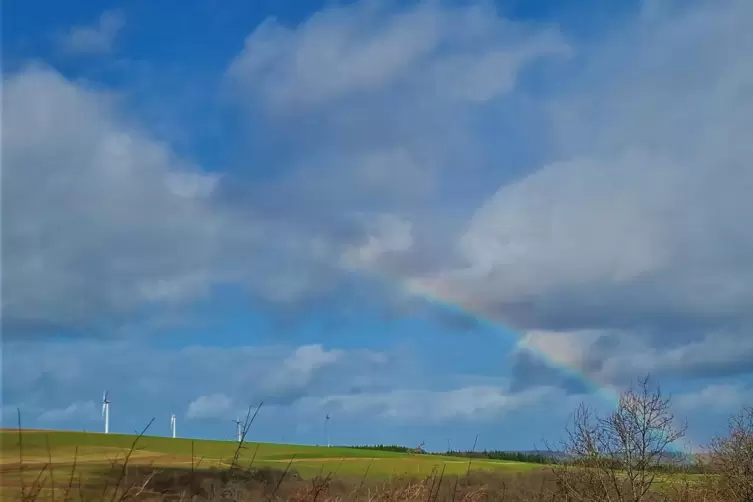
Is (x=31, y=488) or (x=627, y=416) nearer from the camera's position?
(x=31, y=488)

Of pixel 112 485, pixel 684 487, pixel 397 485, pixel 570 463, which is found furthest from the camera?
pixel 570 463

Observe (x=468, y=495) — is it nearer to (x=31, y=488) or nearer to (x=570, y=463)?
(x=31, y=488)

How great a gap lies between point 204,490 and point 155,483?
87 cm

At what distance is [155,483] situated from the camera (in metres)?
9.96

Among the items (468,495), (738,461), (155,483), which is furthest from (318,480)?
(738,461)

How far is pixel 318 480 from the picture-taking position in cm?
861

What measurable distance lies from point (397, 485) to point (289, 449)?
339ft

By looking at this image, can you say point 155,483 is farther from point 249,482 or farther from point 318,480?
point 318,480

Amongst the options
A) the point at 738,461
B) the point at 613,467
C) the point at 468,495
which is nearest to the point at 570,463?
the point at 613,467

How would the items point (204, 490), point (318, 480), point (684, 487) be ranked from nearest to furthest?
point (318, 480), point (204, 490), point (684, 487)

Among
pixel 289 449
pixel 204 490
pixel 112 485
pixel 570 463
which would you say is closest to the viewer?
pixel 112 485

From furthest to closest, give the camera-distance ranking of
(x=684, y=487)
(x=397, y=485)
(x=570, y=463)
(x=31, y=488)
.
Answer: (x=570, y=463)
(x=684, y=487)
(x=397, y=485)
(x=31, y=488)

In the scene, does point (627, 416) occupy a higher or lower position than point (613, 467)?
higher

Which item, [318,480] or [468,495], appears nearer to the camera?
[318,480]
